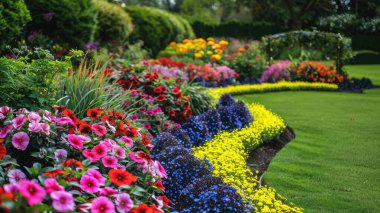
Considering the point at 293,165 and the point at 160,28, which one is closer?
the point at 293,165

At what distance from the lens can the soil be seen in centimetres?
557

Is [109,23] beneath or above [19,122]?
above

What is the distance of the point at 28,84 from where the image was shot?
392 cm

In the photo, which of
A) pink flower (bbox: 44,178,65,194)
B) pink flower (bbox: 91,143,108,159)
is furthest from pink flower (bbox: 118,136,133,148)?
pink flower (bbox: 44,178,65,194)

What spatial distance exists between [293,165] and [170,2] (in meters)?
50.5

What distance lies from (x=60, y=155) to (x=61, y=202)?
102cm

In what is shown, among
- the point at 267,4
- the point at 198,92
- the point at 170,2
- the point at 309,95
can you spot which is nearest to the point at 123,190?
the point at 198,92

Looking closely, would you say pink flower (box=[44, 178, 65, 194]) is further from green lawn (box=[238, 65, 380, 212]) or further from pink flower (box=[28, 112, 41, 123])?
green lawn (box=[238, 65, 380, 212])

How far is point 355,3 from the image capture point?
29.6 m

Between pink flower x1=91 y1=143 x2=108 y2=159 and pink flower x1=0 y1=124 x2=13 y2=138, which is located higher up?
pink flower x1=0 y1=124 x2=13 y2=138

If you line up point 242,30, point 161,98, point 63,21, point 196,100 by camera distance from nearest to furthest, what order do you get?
point 161,98
point 196,100
point 63,21
point 242,30

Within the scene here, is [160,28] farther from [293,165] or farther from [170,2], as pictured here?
[170,2]

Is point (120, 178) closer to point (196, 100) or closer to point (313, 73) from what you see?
point (196, 100)

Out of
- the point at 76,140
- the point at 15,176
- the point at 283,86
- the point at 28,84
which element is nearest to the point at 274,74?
the point at 283,86
